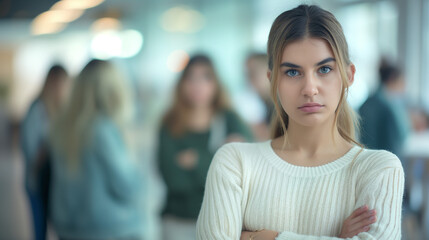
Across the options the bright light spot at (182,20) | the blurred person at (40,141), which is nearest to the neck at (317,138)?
the blurred person at (40,141)

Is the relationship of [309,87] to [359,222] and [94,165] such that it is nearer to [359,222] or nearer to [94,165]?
[359,222]

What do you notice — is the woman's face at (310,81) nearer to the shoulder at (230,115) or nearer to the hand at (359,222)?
the hand at (359,222)

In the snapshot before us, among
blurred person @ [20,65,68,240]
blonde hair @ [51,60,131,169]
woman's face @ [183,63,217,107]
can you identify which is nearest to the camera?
blonde hair @ [51,60,131,169]

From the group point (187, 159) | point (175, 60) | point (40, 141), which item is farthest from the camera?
point (175, 60)

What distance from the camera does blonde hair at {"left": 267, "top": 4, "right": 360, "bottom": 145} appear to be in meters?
1.29

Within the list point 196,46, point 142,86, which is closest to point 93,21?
point 142,86

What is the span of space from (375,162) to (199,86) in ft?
7.09

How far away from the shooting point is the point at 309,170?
133cm

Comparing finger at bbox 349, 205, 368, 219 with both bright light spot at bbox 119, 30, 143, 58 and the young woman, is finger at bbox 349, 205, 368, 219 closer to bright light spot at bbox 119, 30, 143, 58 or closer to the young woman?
the young woman

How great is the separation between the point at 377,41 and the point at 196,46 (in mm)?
3243

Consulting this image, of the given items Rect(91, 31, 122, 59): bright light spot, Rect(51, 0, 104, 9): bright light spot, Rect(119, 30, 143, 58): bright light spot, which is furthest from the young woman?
Rect(119, 30, 143, 58): bright light spot

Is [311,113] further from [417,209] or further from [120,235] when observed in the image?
[417,209]

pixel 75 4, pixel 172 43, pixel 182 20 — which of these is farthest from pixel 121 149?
pixel 182 20

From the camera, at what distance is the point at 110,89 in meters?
3.28
